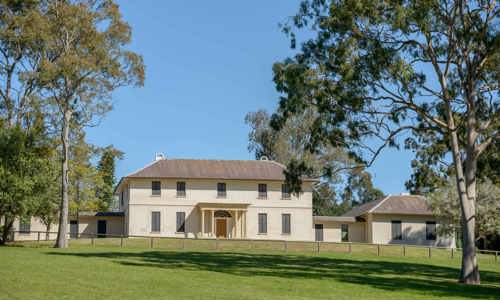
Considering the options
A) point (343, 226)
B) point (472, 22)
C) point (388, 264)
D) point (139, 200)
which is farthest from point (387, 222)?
point (472, 22)

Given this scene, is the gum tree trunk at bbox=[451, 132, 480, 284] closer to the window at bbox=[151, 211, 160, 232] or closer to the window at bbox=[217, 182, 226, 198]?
the window at bbox=[217, 182, 226, 198]

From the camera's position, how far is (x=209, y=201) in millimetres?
57594

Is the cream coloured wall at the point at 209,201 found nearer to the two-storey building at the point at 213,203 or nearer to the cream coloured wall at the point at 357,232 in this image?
the two-storey building at the point at 213,203

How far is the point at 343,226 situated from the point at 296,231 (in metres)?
6.15

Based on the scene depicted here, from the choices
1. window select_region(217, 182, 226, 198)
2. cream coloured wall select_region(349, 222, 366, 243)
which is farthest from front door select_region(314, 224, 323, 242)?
window select_region(217, 182, 226, 198)

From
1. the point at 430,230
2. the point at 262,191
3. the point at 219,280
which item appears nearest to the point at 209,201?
the point at 262,191

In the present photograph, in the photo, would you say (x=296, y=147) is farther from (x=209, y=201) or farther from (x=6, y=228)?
(x=6, y=228)

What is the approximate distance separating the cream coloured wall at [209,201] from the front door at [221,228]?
60 centimetres

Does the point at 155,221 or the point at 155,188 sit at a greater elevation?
the point at 155,188

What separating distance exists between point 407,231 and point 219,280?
39.7 m

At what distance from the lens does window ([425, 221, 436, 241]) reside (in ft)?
197

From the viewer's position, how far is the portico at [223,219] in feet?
187

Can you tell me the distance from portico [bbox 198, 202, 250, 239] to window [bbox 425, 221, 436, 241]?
1528 centimetres

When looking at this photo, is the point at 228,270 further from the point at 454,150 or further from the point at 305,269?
the point at 454,150
